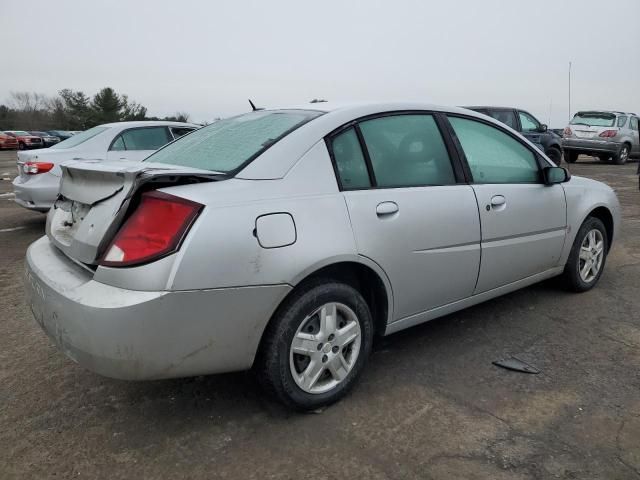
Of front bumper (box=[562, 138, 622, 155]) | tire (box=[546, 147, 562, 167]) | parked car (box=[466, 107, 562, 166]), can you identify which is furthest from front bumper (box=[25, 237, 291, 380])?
front bumper (box=[562, 138, 622, 155])

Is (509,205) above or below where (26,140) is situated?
above

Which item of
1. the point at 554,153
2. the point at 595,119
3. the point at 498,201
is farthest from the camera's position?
the point at 595,119

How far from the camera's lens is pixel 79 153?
6.84m

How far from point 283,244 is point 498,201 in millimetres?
1642

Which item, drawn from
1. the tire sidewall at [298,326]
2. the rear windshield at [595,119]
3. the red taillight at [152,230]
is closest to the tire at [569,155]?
the rear windshield at [595,119]

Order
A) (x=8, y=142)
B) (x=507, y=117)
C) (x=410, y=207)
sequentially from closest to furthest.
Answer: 1. (x=410, y=207)
2. (x=507, y=117)
3. (x=8, y=142)

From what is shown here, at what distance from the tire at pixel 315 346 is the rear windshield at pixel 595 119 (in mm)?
16310

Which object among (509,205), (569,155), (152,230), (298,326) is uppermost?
(152,230)

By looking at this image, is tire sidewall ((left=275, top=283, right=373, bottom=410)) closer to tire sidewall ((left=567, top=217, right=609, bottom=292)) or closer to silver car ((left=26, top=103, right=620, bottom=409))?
silver car ((left=26, top=103, right=620, bottom=409))

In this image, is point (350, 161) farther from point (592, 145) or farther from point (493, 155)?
point (592, 145)

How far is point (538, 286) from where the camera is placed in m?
4.45

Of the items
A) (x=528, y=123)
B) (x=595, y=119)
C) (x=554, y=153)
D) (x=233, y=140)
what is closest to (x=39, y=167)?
(x=233, y=140)

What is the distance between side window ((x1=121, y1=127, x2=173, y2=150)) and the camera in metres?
7.30

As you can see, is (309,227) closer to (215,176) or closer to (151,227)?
(215,176)
